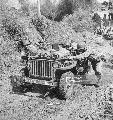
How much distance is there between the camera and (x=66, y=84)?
9.50 meters

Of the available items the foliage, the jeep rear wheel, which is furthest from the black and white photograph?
the foliage

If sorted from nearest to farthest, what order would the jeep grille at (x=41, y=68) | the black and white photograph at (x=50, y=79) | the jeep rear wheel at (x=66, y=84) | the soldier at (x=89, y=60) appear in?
the black and white photograph at (x=50, y=79) → the jeep rear wheel at (x=66, y=84) → the jeep grille at (x=41, y=68) → the soldier at (x=89, y=60)

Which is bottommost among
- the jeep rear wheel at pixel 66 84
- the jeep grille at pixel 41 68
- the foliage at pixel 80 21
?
the jeep rear wheel at pixel 66 84

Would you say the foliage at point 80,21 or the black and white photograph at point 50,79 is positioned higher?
the foliage at point 80,21

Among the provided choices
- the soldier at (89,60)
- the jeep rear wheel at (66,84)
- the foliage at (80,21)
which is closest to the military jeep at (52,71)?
the jeep rear wheel at (66,84)

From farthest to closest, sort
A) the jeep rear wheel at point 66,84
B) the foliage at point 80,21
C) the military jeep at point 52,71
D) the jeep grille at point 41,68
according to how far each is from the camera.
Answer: the foliage at point 80,21
the jeep grille at point 41,68
the military jeep at point 52,71
the jeep rear wheel at point 66,84

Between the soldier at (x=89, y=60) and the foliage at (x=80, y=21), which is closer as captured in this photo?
the soldier at (x=89, y=60)

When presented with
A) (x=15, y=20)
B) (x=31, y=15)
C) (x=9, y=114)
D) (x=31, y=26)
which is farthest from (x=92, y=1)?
(x=9, y=114)

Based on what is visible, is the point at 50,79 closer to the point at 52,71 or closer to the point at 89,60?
the point at 52,71

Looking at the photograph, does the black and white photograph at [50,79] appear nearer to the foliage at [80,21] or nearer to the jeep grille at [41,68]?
the jeep grille at [41,68]

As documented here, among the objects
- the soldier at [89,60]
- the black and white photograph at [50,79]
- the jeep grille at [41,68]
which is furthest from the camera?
the soldier at [89,60]

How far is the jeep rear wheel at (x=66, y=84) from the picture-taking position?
9.45 m

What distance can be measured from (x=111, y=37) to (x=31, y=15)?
885 cm

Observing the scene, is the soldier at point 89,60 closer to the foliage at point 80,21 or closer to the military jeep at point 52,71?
the military jeep at point 52,71
